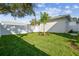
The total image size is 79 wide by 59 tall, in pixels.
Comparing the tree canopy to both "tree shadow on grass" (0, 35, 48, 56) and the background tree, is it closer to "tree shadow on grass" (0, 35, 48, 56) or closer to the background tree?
the background tree

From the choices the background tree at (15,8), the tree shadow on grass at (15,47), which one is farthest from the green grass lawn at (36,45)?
the background tree at (15,8)

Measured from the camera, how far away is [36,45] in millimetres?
2746

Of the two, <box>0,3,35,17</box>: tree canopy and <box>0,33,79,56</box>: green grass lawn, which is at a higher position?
<box>0,3,35,17</box>: tree canopy

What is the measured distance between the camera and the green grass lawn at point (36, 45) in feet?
8.96

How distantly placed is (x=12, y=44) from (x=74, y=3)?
1.09 metres

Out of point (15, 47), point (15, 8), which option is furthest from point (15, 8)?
point (15, 47)

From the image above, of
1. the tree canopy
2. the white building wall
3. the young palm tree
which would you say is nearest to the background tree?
the tree canopy

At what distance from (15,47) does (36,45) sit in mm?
A: 310

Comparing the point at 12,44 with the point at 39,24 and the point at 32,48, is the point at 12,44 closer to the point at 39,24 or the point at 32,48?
the point at 32,48

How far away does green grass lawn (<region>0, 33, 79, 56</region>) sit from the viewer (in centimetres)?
273

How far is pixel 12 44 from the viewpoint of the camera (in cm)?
276

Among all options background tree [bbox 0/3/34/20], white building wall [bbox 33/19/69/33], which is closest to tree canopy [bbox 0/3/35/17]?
background tree [bbox 0/3/34/20]

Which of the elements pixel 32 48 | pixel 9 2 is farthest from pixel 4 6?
pixel 32 48

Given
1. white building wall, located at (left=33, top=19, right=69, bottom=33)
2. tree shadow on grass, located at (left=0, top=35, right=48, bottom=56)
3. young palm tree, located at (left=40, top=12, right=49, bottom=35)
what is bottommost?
tree shadow on grass, located at (left=0, top=35, right=48, bottom=56)
